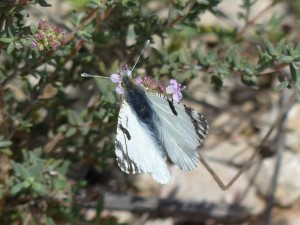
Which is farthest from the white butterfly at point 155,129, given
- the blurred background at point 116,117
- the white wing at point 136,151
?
the blurred background at point 116,117

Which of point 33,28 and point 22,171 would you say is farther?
point 22,171

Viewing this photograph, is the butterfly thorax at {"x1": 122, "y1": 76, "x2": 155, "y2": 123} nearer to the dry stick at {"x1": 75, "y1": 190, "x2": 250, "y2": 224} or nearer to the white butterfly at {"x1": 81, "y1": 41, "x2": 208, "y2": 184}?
the white butterfly at {"x1": 81, "y1": 41, "x2": 208, "y2": 184}

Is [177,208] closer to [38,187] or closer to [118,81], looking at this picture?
[38,187]

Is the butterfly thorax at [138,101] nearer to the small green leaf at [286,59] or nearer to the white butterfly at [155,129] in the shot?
the white butterfly at [155,129]

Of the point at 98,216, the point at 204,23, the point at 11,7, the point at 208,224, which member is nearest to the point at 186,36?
the point at 204,23

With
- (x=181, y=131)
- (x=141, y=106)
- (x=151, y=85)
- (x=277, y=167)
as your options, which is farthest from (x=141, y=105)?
(x=277, y=167)

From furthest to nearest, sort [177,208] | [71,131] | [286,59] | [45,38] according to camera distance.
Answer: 1. [177,208]
2. [71,131]
3. [286,59]
4. [45,38]
